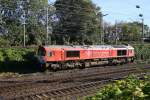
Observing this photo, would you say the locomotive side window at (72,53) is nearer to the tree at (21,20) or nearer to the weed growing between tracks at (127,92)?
the tree at (21,20)

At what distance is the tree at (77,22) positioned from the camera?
78188 mm

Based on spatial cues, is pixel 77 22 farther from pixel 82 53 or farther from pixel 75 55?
pixel 75 55

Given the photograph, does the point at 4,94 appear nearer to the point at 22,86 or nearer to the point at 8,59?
the point at 22,86

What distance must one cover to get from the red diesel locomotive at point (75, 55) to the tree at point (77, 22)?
26220 millimetres

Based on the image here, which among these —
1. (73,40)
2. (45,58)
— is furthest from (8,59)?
(73,40)

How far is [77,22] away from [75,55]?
1500 inches

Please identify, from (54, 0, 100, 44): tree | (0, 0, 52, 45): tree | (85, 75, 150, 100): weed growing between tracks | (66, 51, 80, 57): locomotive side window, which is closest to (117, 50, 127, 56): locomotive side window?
(66, 51, 80, 57): locomotive side window

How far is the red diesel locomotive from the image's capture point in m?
38.5

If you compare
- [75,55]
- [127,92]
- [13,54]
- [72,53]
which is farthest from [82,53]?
[127,92]

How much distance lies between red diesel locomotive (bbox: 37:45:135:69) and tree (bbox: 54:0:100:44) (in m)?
26.2

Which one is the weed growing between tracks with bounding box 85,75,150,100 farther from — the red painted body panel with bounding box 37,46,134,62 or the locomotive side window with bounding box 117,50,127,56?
the locomotive side window with bounding box 117,50,127,56

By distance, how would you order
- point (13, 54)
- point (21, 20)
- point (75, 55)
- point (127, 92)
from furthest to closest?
1. point (21, 20)
2. point (13, 54)
3. point (75, 55)
4. point (127, 92)

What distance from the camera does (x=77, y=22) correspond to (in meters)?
79.2

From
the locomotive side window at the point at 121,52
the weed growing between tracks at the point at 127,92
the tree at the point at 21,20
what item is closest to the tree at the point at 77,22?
the tree at the point at 21,20
